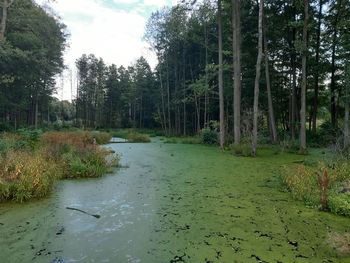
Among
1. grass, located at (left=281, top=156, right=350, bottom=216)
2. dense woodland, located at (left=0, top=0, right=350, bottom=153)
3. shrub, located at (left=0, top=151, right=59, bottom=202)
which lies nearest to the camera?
grass, located at (left=281, top=156, right=350, bottom=216)

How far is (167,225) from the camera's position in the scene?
484 cm

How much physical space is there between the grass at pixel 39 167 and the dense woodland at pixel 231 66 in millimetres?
7260

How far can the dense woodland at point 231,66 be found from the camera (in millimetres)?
16516

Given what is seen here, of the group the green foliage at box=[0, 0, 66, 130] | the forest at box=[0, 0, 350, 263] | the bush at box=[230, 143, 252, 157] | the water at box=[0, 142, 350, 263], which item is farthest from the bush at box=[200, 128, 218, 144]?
the water at box=[0, 142, 350, 263]

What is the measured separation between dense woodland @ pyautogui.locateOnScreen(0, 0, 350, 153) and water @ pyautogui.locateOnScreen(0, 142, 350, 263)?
281 inches

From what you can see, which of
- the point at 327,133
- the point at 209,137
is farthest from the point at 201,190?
the point at 327,133

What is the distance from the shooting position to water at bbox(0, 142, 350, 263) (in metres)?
3.80

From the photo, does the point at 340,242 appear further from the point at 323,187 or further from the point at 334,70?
the point at 334,70

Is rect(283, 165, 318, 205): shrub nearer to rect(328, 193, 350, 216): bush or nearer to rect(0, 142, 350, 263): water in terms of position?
rect(0, 142, 350, 263): water

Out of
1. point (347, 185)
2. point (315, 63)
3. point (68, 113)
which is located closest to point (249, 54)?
point (315, 63)

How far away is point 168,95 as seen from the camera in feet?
113

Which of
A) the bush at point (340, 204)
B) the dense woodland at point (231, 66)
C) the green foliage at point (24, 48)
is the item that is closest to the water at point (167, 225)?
the bush at point (340, 204)

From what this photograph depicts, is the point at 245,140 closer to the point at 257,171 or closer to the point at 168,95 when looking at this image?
the point at 257,171

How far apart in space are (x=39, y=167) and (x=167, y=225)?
3.53 m
